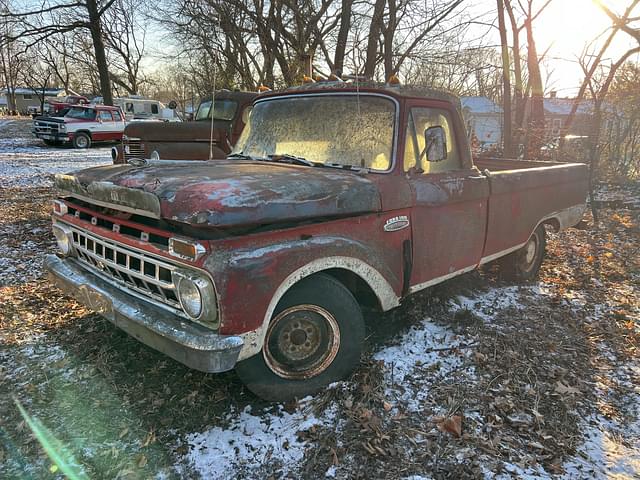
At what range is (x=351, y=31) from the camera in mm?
13109

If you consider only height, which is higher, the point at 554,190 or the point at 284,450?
the point at 554,190

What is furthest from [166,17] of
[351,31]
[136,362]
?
[136,362]

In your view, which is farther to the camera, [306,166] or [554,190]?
[554,190]

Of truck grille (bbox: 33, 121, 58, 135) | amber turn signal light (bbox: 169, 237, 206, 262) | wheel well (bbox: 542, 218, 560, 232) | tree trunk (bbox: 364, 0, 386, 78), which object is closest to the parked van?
truck grille (bbox: 33, 121, 58, 135)

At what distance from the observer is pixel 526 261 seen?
16.7 ft

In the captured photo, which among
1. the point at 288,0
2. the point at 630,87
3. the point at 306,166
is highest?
the point at 288,0

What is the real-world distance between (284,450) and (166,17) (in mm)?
16924

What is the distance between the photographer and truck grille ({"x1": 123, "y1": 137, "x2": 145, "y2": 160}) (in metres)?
8.30

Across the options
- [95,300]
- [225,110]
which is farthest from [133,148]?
[95,300]

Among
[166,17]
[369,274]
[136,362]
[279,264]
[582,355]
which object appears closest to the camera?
[279,264]

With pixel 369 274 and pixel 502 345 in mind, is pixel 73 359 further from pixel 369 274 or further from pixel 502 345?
pixel 502 345

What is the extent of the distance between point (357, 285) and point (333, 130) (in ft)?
3.84

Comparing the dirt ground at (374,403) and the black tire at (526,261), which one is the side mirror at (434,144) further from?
the black tire at (526,261)

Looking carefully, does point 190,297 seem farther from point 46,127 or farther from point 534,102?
point 46,127
